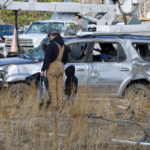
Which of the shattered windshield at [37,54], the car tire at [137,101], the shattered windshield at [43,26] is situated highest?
the shattered windshield at [43,26]

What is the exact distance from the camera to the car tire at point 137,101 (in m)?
9.98

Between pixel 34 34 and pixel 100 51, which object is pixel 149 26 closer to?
pixel 100 51

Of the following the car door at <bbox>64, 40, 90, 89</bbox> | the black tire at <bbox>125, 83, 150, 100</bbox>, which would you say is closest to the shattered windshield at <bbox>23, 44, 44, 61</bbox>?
the car door at <bbox>64, 40, 90, 89</bbox>

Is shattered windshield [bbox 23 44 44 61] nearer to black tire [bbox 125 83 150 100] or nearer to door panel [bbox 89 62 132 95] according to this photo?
door panel [bbox 89 62 132 95]

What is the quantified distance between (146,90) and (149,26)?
14.2ft

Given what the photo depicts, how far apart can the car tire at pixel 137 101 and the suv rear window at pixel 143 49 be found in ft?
2.10

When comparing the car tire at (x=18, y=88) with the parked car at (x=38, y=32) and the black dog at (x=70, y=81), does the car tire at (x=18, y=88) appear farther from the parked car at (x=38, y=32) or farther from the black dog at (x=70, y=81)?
the parked car at (x=38, y=32)

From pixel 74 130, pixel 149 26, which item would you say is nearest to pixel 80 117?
pixel 74 130

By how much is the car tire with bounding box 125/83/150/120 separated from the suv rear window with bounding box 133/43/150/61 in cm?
64

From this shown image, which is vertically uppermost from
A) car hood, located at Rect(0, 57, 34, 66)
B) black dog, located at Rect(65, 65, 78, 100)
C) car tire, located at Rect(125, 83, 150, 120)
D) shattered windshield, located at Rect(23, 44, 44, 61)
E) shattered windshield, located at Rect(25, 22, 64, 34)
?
shattered windshield, located at Rect(25, 22, 64, 34)

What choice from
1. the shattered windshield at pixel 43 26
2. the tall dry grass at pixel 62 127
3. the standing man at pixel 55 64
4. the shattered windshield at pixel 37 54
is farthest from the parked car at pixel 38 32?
the tall dry grass at pixel 62 127

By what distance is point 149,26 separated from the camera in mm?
16703

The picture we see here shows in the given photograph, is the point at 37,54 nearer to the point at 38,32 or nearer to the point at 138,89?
the point at 138,89

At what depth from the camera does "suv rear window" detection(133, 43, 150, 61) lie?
12973 millimetres
